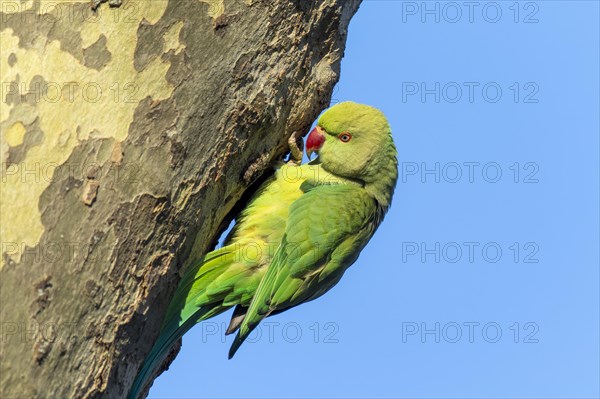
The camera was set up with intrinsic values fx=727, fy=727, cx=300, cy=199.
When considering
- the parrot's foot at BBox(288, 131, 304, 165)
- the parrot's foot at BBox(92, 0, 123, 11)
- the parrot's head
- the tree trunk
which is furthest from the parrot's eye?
the parrot's foot at BBox(92, 0, 123, 11)

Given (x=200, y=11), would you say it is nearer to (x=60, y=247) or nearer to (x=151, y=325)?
(x=60, y=247)

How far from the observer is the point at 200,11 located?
3.26m

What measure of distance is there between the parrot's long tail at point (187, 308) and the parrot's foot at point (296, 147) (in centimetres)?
75

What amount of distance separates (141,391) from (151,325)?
64cm

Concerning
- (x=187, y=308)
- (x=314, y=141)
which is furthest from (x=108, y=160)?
(x=314, y=141)

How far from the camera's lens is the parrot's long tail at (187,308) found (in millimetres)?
3672

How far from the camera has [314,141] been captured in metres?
4.40

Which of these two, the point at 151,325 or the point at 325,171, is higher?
the point at 325,171

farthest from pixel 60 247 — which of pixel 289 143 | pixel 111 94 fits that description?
pixel 289 143

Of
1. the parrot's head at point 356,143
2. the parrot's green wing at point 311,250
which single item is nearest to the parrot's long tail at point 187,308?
the parrot's green wing at point 311,250

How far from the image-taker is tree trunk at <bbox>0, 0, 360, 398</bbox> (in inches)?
108

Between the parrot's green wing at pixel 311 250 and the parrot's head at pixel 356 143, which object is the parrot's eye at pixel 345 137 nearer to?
the parrot's head at pixel 356 143

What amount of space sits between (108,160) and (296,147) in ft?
5.21

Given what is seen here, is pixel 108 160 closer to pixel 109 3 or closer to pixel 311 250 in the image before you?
pixel 109 3
